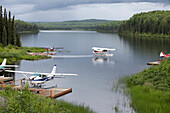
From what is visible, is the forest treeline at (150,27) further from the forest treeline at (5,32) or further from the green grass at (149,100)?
the green grass at (149,100)

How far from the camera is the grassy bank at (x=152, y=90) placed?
21.5 metres

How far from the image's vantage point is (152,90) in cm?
2612

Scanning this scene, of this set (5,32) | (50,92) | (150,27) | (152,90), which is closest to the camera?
(50,92)

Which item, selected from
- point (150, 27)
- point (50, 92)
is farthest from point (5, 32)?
point (150, 27)

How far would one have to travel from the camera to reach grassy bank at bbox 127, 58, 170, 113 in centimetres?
2150

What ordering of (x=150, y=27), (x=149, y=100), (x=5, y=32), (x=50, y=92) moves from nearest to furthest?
1. (x=149, y=100)
2. (x=50, y=92)
3. (x=5, y=32)
4. (x=150, y=27)

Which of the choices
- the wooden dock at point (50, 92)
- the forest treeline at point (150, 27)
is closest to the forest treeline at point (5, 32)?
the wooden dock at point (50, 92)

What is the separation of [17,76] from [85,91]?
12.0 m

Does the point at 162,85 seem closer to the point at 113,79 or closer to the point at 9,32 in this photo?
the point at 113,79

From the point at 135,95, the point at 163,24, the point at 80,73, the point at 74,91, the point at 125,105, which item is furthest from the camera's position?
the point at 163,24

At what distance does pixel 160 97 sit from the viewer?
78.0ft

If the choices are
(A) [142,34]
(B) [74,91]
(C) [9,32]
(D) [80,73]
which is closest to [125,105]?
(B) [74,91]

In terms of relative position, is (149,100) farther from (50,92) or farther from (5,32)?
(5,32)

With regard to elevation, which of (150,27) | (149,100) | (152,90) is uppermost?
(150,27)
